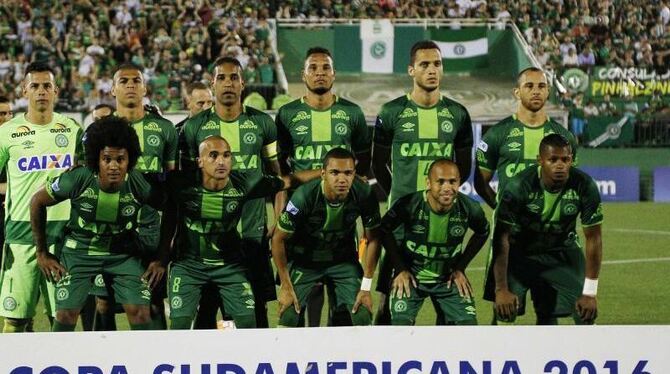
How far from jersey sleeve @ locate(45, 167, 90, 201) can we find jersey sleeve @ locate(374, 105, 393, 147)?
2363mm

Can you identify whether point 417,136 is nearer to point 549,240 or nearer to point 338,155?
point 338,155

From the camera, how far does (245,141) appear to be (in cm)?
856

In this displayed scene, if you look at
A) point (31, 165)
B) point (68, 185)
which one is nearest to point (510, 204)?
point (68, 185)

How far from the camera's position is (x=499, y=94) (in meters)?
29.4

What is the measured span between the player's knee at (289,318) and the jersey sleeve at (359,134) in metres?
1.60

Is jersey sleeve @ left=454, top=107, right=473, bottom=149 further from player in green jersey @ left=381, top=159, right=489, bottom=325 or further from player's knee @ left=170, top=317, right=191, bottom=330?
player's knee @ left=170, top=317, right=191, bottom=330

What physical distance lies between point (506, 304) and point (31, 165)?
11.5ft

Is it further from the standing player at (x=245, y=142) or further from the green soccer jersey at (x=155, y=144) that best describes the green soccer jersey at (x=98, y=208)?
the standing player at (x=245, y=142)

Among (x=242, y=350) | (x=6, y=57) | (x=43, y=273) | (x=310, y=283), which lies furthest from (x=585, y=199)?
(x=6, y=57)

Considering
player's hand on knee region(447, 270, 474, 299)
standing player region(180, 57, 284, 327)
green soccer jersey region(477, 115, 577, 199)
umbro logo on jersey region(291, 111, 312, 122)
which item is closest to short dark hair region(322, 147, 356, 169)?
standing player region(180, 57, 284, 327)

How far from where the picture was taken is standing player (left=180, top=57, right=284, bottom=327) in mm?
8484

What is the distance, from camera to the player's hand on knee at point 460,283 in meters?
8.02

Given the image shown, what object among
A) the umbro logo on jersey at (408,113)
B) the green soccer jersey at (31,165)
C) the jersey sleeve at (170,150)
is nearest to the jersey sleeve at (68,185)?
the green soccer jersey at (31,165)

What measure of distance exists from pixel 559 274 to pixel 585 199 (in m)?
0.59
